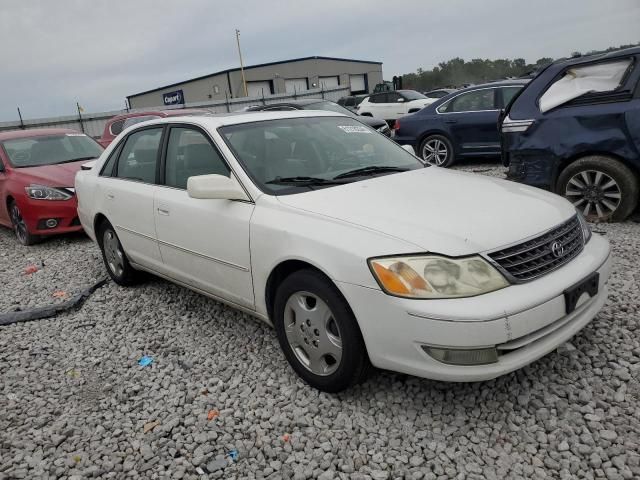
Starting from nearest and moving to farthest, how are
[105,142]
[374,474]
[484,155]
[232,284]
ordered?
[374,474] → [232,284] → [484,155] → [105,142]

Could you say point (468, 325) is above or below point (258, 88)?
below

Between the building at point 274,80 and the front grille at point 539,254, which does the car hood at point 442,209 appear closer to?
the front grille at point 539,254

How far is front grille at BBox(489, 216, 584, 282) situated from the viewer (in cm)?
237

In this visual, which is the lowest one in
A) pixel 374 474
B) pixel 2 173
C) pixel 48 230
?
pixel 374 474

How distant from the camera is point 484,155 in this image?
29.5 ft

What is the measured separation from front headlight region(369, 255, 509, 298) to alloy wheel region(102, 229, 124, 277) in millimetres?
3112

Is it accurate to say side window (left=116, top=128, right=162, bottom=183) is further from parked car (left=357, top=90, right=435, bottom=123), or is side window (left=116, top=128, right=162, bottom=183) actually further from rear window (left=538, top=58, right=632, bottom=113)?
parked car (left=357, top=90, right=435, bottom=123)

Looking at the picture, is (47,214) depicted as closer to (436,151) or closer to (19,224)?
(19,224)

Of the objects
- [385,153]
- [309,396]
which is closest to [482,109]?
[385,153]

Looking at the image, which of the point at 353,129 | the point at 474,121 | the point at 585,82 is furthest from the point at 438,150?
the point at 353,129

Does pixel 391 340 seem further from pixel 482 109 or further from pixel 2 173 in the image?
pixel 482 109

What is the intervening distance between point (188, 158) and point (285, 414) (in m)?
1.98

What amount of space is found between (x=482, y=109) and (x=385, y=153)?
19.7ft

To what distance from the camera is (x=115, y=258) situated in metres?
4.75
